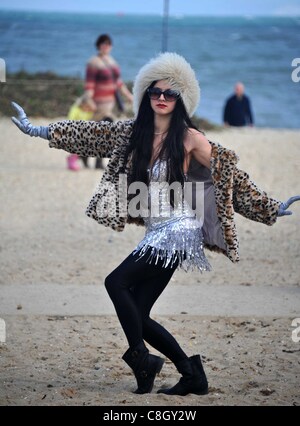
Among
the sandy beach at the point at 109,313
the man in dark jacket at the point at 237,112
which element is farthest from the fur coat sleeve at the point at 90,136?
the man in dark jacket at the point at 237,112

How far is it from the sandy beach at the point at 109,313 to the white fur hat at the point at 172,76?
5.14ft

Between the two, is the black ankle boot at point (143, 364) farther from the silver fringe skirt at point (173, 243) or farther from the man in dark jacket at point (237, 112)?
the man in dark jacket at point (237, 112)

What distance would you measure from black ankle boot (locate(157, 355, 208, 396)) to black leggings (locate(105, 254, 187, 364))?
5 centimetres

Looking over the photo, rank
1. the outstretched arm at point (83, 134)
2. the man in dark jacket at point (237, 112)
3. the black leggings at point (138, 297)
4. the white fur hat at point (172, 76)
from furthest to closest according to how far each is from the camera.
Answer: the man in dark jacket at point (237, 112) → the outstretched arm at point (83, 134) → the white fur hat at point (172, 76) → the black leggings at point (138, 297)

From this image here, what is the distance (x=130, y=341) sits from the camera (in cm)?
532

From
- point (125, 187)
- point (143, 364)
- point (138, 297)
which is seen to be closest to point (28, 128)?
point (125, 187)

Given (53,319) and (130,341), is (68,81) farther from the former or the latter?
(130,341)

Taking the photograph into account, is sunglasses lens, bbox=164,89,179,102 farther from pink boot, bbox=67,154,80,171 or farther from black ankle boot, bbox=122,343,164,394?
pink boot, bbox=67,154,80,171

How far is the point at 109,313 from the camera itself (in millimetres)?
7242

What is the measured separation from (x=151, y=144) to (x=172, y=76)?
0.36m

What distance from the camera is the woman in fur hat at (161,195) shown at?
5301mm

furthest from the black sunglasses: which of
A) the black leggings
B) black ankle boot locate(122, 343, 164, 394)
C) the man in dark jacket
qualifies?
the man in dark jacket
